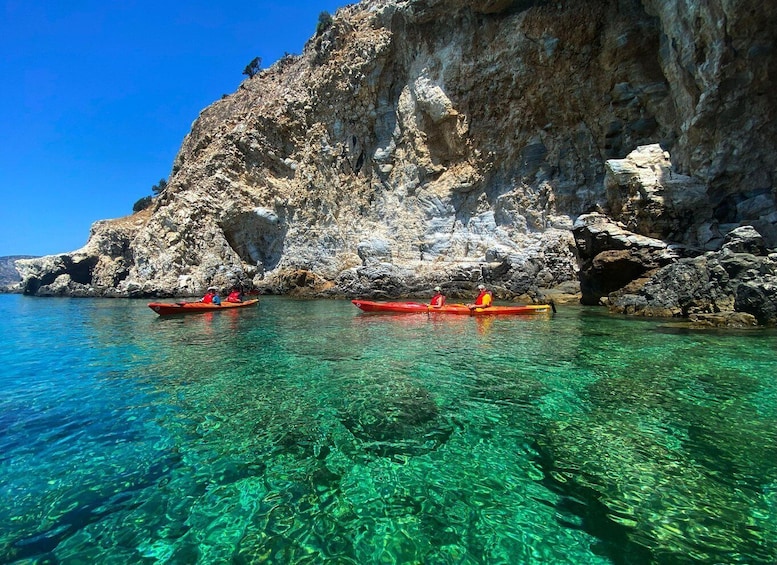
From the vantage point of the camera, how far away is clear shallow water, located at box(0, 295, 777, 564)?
3.09m

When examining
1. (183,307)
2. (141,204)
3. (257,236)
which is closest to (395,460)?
(183,307)

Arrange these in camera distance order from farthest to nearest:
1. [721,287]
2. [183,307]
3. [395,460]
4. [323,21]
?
[323,21], [183,307], [721,287], [395,460]

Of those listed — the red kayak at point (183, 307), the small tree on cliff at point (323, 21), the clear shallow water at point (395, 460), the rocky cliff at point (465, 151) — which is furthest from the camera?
the small tree on cliff at point (323, 21)

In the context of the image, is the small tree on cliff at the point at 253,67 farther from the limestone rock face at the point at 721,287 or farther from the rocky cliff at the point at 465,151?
the limestone rock face at the point at 721,287

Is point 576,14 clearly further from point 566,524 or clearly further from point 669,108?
point 566,524

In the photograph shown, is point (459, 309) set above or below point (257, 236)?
below

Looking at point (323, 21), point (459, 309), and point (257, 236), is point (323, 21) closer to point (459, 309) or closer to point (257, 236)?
point (257, 236)

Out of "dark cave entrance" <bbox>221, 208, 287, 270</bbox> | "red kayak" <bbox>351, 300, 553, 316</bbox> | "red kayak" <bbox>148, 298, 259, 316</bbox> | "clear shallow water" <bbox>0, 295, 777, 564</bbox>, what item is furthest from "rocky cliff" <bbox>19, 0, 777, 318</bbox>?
"clear shallow water" <bbox>0, 295, 777, 564</bbox>

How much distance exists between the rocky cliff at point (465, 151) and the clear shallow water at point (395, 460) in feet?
42.8

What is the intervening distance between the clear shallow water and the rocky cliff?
42.8 feet

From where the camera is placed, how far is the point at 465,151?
109ft

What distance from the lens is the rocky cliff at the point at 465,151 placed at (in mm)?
17938

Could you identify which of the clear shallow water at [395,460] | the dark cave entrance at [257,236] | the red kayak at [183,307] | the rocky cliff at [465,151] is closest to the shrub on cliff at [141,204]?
the rocky cliff at [465,151]

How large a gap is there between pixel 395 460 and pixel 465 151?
105ft
